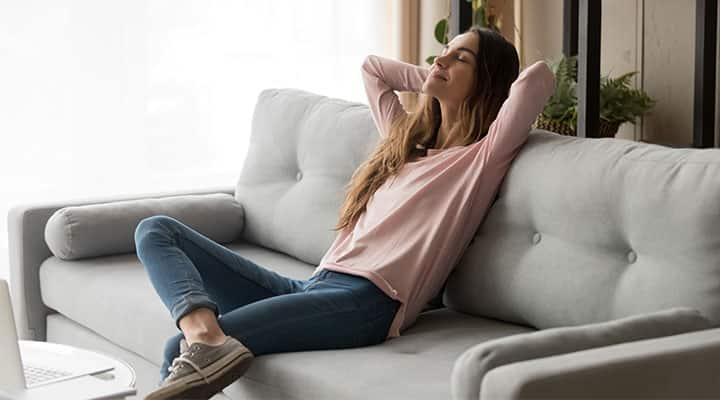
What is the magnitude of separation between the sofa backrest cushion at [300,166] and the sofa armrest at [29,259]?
1.90 ft

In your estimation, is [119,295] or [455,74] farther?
[119,295]

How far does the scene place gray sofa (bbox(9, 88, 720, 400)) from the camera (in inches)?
72.4

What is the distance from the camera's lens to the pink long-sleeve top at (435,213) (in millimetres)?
2615

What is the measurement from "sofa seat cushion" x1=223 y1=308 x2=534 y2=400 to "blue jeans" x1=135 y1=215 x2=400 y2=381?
39mm

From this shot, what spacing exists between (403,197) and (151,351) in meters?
0.70

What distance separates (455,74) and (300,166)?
→ 2.42 feet

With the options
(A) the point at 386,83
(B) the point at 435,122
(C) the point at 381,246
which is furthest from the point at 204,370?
(A) the point at 386,83

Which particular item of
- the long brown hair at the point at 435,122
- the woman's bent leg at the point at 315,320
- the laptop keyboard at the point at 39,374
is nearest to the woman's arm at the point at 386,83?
the long brown hair at the point at 435,122

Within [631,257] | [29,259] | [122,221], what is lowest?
[29,259]

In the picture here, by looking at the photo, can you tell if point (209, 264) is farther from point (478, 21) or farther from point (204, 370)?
point (478, 21)

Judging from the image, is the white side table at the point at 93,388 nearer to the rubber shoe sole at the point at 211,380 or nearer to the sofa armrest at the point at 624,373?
the rubber shoe sole at the point at 211,380

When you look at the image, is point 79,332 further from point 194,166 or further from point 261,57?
point 261,57

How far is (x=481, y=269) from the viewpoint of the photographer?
104 inches

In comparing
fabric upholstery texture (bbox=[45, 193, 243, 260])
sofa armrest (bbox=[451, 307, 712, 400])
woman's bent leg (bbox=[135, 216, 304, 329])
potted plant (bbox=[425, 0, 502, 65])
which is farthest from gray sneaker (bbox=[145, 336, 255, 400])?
potted plant (bbox=[425, 0, 502, 65])
